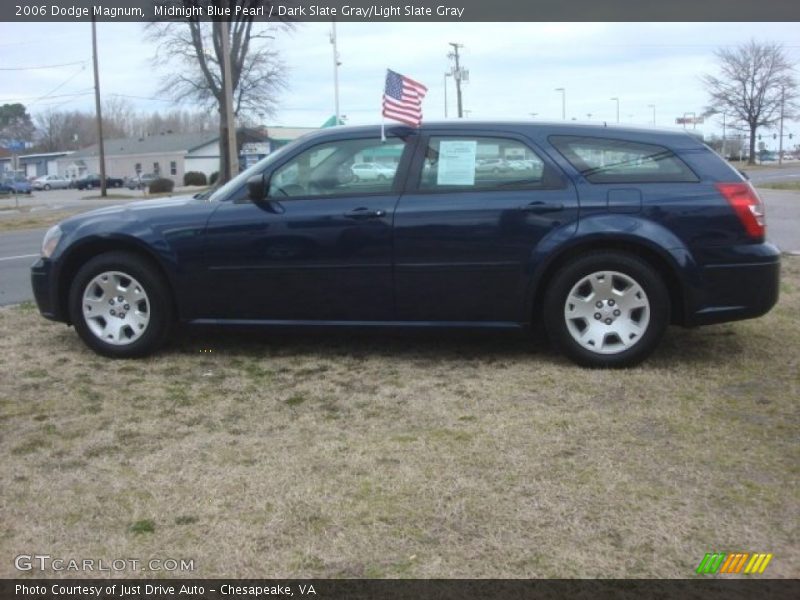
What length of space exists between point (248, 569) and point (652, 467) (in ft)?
5.77

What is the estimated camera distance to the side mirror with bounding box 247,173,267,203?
5199 mm

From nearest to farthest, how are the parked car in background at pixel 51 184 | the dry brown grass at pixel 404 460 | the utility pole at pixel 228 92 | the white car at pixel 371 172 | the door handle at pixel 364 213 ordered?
1. the dry brown grass at pixel 404 460
2. the door handle at pixel 364 213
3. the white car at pixel 371 172
4. the utility pole at pixel 228 92
5. the parked car in background at pixel 51 184

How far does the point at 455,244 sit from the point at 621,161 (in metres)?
1.14

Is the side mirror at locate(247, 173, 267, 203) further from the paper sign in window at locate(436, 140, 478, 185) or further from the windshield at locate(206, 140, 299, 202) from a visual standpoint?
the paper sign in window at locate(436, 140, 478, 185)

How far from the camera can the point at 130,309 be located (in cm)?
545

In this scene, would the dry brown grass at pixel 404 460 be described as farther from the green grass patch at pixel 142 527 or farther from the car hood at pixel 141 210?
the car hood at pixel 141 210

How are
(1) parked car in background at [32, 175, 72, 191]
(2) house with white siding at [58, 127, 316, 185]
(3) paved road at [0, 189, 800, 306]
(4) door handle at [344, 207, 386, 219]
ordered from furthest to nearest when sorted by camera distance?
(2) house with white siding at [58, 127, 316, 185]
(1) parked car in background at [32, 175, 72, 191]
(3) paved road at [0, 189, 800, 306]
(4) door handle at [344, 207, 386, 219]

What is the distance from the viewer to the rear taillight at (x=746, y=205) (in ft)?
16.0

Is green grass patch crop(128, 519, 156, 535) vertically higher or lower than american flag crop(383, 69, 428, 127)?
lower

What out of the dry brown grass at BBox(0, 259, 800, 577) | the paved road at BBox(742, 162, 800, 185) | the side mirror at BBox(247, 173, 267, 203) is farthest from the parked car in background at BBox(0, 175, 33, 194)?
the dry brown grass at BBox(0, 259, 800, 577)

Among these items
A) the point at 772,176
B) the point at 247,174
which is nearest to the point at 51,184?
the point at 772,176

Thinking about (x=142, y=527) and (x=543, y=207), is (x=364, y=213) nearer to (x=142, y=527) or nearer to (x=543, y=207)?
(x=543, y=207)

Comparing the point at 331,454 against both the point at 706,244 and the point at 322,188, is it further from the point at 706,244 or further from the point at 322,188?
the point at 706,244

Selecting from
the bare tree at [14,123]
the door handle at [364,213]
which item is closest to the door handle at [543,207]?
the door handle at [364,213]
